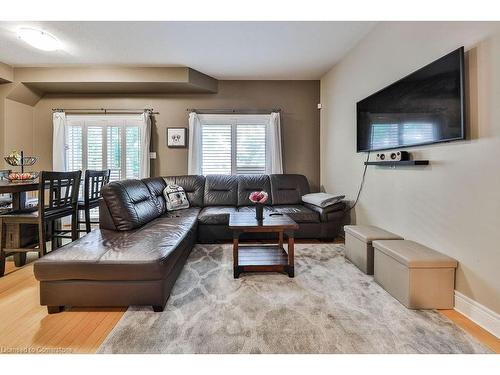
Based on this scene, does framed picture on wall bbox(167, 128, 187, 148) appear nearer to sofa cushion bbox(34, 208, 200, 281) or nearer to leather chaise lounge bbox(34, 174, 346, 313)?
leather chaise lounge bbox(34, 174, 346, 313)

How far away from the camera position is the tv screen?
5.85 feet

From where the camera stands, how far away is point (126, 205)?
2541 mm

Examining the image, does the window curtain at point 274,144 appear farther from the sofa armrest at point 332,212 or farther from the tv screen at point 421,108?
the tv screen at point 421,108

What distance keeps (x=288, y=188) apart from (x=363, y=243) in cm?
188

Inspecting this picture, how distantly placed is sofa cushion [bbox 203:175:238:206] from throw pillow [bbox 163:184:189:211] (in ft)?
1.20

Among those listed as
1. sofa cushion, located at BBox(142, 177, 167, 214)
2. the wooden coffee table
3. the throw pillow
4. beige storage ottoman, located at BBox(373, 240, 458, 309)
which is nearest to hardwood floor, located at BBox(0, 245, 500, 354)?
beige storage ottoman, located at BBox(373, 240, 458, 309)

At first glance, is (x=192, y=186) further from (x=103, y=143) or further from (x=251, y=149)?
(x=103, y=143)

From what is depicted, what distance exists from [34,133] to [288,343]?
5505mm

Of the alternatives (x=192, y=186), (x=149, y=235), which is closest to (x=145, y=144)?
(x=192, y=186)

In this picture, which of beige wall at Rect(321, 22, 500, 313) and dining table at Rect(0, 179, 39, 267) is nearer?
beige wall at Rect(321, 22, 500, 313)

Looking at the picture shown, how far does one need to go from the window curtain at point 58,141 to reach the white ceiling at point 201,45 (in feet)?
2.85

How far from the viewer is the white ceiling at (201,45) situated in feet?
9.16
